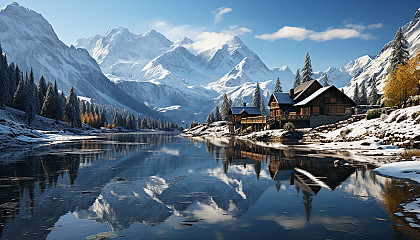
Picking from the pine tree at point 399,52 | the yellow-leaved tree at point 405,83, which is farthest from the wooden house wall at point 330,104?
the pine tree at point 399,52

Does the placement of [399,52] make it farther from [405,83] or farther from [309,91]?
[405,83]

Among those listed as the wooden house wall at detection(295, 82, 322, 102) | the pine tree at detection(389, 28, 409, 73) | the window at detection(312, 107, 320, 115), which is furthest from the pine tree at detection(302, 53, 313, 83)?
the window at detection(312, 107, 320, 115)

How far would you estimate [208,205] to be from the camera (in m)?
10.2

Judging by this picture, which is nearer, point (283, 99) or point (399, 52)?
point (399, 52)

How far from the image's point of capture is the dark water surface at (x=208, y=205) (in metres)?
7.42

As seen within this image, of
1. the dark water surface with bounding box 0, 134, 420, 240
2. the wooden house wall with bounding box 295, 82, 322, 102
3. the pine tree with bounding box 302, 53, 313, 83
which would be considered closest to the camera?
the dark water surface with bounding box 0, 134, 420, 240

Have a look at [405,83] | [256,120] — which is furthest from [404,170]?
[256,120]

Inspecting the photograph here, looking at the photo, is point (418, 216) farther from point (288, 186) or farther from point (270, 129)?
point (270, 129)

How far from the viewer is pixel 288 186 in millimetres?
13094

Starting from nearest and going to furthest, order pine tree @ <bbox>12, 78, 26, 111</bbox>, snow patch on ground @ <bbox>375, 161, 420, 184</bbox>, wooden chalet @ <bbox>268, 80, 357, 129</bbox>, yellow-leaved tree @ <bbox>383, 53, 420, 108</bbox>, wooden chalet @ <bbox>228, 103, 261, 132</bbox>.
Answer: snow patch on ground @ <bbox>375, 161, 420, 184</bbox>
yellow-leaved tree @ <bbox>383, 53, 420, 108</bbox>
wooden chalet @ <bbox>268, 80, 357, 129</bbox>
wooden chalet @ <bbox>228, 103, 261, 132</bbox>
pine tree @ <bbox>12, 78, 26, 111</bbox>

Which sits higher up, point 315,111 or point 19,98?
point 19,98

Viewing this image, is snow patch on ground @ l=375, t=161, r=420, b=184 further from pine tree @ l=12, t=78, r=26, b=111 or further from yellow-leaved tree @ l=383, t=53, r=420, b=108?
pine tree @ l=12, t=78, r=26, b=111

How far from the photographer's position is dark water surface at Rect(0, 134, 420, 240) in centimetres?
742

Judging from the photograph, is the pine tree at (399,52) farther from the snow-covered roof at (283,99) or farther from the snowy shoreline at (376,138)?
the snowy shoreline at (376,138)
